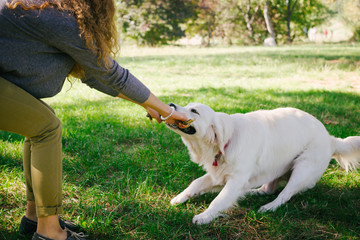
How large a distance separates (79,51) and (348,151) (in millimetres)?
2910

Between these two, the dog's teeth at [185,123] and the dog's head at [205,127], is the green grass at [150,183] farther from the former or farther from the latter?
the dog's teeth at [185,123]

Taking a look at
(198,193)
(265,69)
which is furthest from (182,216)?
(265,69)

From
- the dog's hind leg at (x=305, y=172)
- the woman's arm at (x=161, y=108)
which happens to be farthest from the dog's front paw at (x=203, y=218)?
the woman's arm at (x=161, y=108)

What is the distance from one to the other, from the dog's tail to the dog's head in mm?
1329

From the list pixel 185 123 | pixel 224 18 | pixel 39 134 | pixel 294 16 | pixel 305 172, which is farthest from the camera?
pixel 294 16

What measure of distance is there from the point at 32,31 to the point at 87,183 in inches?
71.5

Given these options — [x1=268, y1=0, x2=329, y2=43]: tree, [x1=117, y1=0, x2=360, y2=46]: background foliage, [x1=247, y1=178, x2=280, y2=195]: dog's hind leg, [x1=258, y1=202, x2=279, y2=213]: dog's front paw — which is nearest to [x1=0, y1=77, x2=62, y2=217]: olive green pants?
[x1=258, y1=202, x2=279, y2=213]: dog's front paw

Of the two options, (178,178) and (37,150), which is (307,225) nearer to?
(178,178)

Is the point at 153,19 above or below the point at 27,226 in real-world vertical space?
above

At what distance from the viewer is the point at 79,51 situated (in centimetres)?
189

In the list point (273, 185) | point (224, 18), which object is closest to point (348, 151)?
point (273, 185)

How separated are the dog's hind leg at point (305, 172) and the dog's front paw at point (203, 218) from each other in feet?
2.24

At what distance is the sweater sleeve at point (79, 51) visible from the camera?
175cm

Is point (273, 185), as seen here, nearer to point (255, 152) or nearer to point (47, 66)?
point (255, 152)
